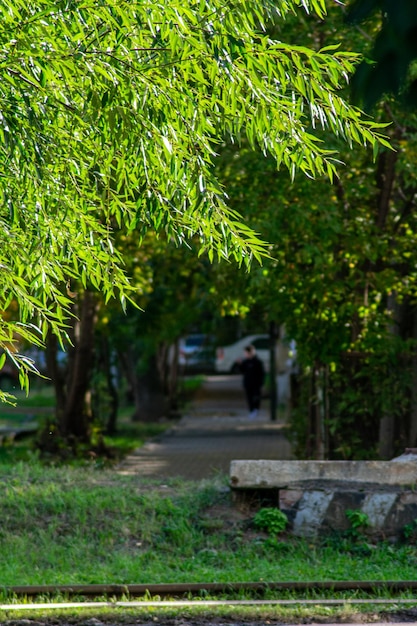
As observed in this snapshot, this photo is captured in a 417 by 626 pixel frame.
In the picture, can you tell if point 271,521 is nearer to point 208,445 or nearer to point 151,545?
point 151,545

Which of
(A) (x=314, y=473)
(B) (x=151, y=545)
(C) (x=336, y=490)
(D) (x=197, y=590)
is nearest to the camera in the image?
(D) (x=197, y=590)

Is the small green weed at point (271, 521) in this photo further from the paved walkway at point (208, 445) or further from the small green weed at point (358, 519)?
the paved walkway at point (208, 445)

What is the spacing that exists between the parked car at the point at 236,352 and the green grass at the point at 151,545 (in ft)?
123

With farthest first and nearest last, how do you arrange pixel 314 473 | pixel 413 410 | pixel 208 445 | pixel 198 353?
pixel 198 353
pixel 208 445
pixel 413 410
pixel 314 473

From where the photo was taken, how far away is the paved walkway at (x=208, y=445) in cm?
1773

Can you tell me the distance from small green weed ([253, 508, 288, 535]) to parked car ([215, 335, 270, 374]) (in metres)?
38.1

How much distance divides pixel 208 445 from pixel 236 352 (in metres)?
28.1

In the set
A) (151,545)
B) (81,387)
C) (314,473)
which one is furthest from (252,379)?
(151,545)

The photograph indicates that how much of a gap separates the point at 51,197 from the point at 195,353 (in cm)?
4587

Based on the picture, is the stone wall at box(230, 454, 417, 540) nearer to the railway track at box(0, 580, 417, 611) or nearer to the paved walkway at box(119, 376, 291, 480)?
the railway track at box(0, 580, 417, 611)

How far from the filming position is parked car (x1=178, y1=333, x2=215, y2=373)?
49625mm

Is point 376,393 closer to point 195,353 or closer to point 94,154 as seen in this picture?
point 94,154

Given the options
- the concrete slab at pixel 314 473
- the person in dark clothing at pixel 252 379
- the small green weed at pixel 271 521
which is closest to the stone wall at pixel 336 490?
the concrete slab at pixel 314 473

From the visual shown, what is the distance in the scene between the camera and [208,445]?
2273 cm
